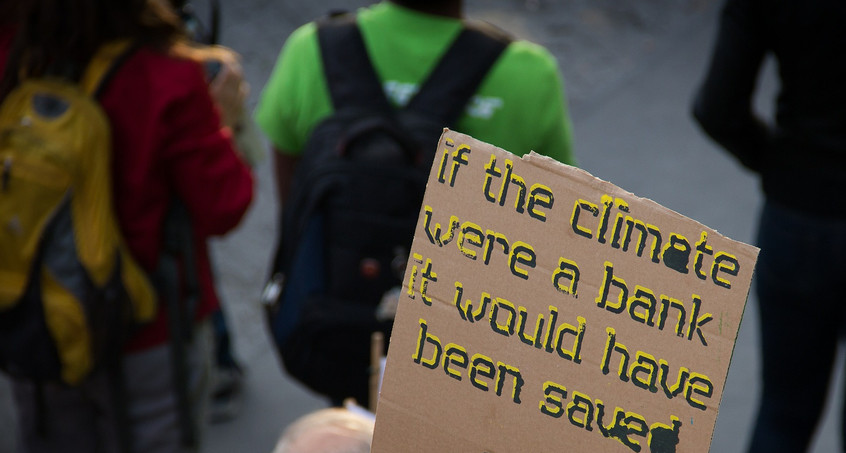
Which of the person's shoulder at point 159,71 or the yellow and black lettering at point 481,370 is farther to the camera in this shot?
the person's shoulder at point 159,71

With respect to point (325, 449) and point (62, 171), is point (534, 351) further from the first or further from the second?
point (62, 171)

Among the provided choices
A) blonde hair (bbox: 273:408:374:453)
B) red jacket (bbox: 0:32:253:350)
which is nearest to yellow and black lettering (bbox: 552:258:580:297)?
blonde hair (bbox: 273:408:374:453)

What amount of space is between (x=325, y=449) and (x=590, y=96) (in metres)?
4.24

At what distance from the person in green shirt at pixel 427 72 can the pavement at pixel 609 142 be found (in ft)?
5.44

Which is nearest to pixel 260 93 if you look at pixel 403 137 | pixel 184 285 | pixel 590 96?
pixel 590 96

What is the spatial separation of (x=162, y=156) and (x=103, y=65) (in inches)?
9.9

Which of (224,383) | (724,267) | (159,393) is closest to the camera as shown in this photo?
(724,267)

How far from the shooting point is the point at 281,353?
2309 mm

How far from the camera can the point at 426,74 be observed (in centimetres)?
222

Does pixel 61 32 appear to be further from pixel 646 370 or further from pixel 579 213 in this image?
pixel 646 370

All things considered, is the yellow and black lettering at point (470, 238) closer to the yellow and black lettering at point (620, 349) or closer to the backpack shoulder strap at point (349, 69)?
the yellow and black lettering at point (620, 349)

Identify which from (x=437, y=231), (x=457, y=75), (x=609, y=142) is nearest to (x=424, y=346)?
(x=437, y=231)

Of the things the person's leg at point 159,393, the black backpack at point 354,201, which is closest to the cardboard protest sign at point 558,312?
the black backpack at point 354,201

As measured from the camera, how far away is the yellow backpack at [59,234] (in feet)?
6.82
